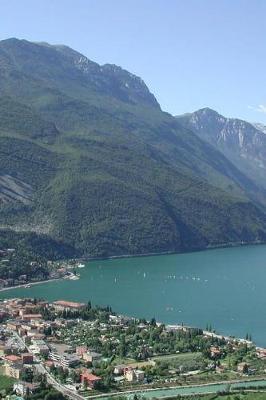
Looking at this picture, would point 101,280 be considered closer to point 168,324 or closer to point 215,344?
point 168,324

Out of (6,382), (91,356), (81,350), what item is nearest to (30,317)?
(81,350)

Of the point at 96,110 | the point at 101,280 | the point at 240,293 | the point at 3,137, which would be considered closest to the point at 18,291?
the point at 101,280

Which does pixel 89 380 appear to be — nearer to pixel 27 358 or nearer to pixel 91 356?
pixel 91 356

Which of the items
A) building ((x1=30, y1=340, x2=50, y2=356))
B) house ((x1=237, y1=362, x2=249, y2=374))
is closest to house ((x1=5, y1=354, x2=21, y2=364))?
building ((x1=30, y1=340, x2=50, y2=356))

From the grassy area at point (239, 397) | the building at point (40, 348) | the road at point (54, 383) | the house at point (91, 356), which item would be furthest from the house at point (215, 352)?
the road at point (54, 383)

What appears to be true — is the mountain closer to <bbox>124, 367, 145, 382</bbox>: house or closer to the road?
the road
